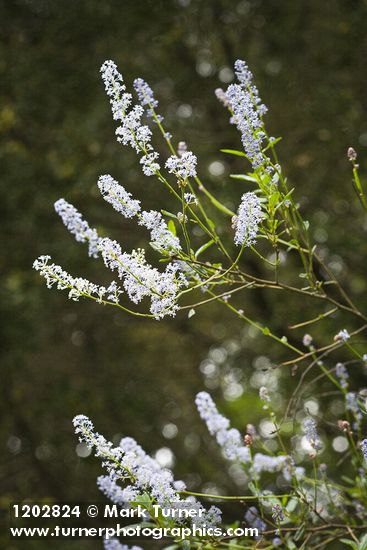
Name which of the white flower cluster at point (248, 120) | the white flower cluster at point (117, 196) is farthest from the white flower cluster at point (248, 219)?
the white flower cluster at point (117, 196)

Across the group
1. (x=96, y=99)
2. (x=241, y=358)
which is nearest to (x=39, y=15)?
(x=96, y=99)

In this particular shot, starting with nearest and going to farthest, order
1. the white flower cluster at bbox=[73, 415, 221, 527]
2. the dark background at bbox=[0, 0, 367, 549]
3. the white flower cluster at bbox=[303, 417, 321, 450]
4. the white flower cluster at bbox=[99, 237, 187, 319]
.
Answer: the white flower cluster at bbox=[99, 237, 187, 319], the white flower cluster at bbox=[73, 415, 221, 527], the white flower cluster at bbox=[303, 417, 321, 450], the dark background at bbox=[0, 0, 367, 549]

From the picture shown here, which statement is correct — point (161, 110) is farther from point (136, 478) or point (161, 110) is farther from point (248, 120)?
point (136, 478)

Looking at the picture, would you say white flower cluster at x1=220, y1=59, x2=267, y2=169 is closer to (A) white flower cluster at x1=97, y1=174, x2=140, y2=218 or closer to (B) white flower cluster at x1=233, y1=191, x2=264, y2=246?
(B) white flower cluster at x1=233, y1=191, x2=264, y2=246

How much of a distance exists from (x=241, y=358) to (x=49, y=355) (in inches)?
67.1

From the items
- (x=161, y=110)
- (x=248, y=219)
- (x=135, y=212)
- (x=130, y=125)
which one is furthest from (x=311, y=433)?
(x=161, y=110)

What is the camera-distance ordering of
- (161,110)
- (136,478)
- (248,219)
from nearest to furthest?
(248,219)
(136,478)
(161,110)

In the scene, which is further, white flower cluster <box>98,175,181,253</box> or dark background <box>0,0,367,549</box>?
dark background <box>0,0,367,549</box>

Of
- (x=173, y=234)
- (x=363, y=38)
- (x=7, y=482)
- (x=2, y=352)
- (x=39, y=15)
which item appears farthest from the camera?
(x=7, y=482)

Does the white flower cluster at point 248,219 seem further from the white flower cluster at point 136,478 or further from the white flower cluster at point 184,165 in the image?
the white flower cluster at point 136,478

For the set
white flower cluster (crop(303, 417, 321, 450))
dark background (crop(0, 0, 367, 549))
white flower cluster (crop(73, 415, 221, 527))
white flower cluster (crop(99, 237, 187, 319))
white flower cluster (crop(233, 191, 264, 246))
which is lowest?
white flower cluster (crop(73, 415, 221, 527))

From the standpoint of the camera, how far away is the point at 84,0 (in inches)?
168

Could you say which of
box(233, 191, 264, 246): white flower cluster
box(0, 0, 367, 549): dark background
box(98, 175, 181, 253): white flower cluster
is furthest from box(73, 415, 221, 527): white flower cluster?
box(0, 0, 367, 549): dark background

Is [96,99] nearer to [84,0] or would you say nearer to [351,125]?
[84,0]
